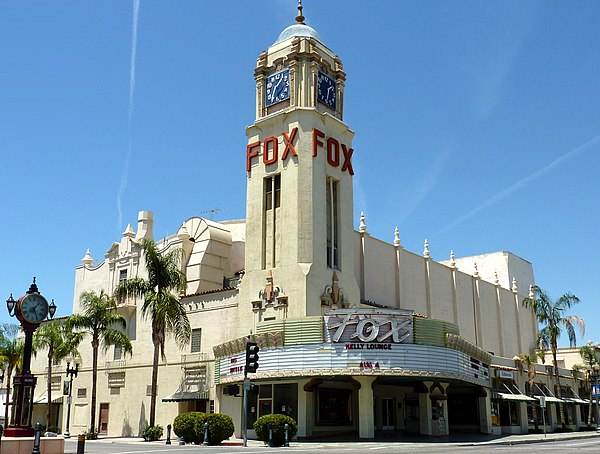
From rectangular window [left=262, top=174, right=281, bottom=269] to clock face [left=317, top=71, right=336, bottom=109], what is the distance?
22.1 feet

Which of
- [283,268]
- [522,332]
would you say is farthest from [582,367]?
[283,268]

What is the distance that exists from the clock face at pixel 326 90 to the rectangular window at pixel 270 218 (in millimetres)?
6744

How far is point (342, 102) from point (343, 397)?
22115 millimetres

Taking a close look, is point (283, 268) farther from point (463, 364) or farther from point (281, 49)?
point (281, 49)

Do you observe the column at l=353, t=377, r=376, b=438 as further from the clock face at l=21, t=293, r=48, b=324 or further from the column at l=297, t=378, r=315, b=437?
the clock face at l=21, t=293, r=48, b=324

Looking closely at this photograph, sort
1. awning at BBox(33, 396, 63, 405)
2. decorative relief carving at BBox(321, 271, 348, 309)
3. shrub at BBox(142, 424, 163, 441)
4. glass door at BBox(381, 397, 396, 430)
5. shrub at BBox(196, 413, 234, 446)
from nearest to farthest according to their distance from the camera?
shrub at BBox(196, 413, 234, 446) → shrub at BBox(142, 424, 163, 441) → glass door at BBox(381, 397, 396, 430) → decorative relief carving at BBox(321, 271, 348, 309) → awning at BBox(33, 396, 63, 405)

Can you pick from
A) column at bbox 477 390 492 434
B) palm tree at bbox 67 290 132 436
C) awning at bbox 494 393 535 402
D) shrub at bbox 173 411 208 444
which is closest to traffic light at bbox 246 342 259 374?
shrub at bbox 173 411 208 444

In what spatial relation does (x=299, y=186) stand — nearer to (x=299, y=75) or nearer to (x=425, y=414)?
(x=299, y=75)

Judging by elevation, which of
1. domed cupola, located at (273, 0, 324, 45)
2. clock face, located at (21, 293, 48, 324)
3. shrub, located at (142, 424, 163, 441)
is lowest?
shrub, located at (142, 424, 163, 441)

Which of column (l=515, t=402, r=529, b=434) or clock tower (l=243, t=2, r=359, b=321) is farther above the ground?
clock tower (l=243, t=2, r=359, b=321)

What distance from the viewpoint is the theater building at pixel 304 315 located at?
122 ft

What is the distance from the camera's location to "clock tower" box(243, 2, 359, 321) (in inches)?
1766

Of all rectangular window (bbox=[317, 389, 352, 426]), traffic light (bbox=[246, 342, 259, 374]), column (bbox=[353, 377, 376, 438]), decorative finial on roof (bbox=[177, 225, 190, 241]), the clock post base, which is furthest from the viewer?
decorative finial on roof (bbox=[177, 225, 190, 241])

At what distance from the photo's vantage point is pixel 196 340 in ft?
162
